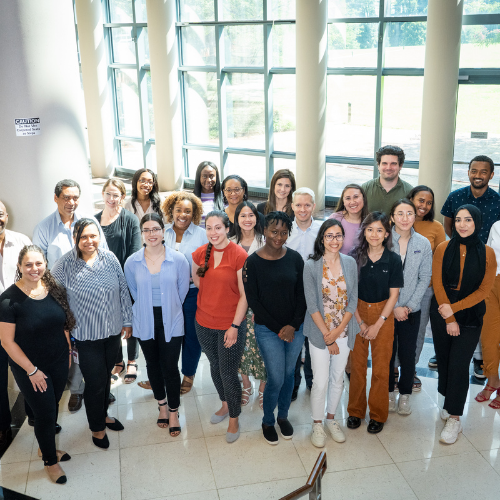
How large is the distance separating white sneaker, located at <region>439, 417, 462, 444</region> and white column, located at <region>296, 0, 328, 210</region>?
248 inches

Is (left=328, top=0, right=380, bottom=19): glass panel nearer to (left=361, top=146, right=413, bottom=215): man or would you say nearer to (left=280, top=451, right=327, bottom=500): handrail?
(left=361, top=146, right=413, bottom=215): man

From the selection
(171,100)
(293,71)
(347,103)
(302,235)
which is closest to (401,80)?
(347,103)

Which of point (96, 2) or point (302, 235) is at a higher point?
point (96, 2)

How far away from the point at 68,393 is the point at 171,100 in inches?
305

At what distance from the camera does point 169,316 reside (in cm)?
398

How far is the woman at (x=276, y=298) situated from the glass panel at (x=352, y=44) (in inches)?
264

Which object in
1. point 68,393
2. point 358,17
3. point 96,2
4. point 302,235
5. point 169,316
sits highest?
point 96,2

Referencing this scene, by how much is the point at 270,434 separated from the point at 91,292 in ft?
5.48

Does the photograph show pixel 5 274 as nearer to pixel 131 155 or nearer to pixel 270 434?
pixel 270 434

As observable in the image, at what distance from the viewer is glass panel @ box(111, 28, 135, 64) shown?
40.4 feet

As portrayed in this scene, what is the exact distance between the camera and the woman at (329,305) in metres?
3.85

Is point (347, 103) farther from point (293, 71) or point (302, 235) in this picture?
point (302, 235)

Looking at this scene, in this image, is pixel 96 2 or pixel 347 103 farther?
pixel 96 2

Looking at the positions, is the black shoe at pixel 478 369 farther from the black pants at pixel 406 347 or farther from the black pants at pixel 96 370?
the black pants at pixel 96 370
